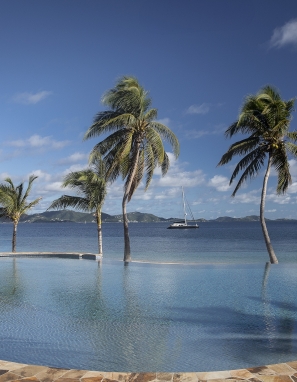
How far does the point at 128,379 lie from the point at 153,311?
351 centimetres

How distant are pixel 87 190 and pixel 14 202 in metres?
5.17

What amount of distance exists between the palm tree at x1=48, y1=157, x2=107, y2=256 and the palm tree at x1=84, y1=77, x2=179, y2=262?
60.9 inches

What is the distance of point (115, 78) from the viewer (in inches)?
647

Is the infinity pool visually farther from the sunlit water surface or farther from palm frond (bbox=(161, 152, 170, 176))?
palm frond (bbox=(161, 152, 170, 176))

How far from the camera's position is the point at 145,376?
4.01m

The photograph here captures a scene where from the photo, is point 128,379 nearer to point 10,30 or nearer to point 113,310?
point 113,310

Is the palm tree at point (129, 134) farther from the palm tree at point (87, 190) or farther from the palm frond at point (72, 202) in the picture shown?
the palm frond at point (72, 202)

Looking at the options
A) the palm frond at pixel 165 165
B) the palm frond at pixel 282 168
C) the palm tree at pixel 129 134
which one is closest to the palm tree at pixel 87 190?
the palm tree at pixel 129 134

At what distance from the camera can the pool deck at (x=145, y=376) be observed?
3859mm

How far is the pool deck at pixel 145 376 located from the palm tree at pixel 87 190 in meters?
14.1

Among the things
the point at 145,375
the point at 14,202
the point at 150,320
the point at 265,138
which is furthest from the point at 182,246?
the point at 145,375

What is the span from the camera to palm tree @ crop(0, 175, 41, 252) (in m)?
20.5

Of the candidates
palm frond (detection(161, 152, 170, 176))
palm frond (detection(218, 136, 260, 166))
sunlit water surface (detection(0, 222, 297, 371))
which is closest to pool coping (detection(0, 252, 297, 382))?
→ sunlit water surface (detection(0, 222, 297, 371))

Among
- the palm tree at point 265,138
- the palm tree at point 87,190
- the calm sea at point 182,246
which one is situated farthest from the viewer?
the calm sea at point 182,246
